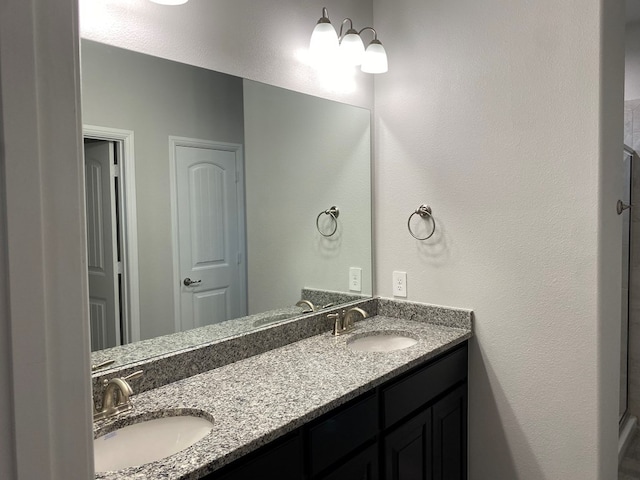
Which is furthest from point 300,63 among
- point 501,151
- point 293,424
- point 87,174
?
point 293,424

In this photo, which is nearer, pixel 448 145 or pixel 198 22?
pixel 198 22

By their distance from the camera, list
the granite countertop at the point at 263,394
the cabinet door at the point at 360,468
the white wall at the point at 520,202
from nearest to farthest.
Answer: the granite countertop at the point at 263,394, the cabinet door at the point at 360,468, the white wall at the point at 520,202

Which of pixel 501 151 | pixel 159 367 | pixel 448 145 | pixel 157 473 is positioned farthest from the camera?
pixel 448 145

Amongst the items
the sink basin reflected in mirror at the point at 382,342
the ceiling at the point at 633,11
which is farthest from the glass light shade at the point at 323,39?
the ceiling at the point at 633,11

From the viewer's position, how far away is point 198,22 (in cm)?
169

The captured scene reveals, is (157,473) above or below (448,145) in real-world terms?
below

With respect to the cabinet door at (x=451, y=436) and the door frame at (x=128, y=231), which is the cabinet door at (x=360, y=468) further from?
the door frame at (x=128, y=231)

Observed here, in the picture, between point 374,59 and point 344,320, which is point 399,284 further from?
point 374,59

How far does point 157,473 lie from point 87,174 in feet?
2.73

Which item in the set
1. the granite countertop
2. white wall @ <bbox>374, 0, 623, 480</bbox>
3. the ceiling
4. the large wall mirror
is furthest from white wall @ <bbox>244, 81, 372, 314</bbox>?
the ceiling

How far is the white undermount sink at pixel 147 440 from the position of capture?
1.23 m

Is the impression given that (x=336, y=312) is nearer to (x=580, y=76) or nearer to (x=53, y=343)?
(x=580, y=76)

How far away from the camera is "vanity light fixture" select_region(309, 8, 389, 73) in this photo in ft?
6.57

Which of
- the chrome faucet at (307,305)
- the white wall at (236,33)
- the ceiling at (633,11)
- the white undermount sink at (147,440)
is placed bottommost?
the white undermount sink at (147,440)
